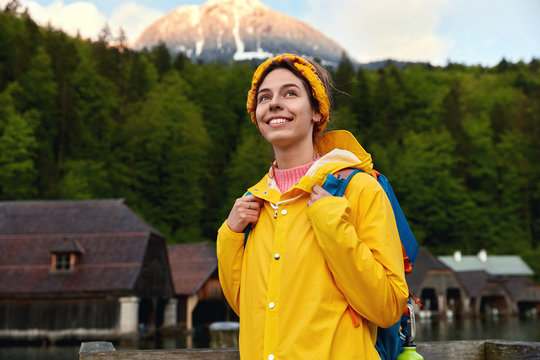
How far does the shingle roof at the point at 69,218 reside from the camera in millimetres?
30922

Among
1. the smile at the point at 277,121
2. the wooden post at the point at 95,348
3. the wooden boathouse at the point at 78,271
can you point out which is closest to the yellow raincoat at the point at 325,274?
the smile at the point at 277,121

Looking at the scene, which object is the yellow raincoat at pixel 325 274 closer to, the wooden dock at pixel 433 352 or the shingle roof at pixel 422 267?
the wooden dock at pixel 433 352

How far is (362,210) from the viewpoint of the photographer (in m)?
2.34

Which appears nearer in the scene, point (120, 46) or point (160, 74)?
point (120, 46)

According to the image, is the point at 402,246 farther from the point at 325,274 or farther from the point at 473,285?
the point at 473,285

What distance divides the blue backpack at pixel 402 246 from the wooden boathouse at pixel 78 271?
85.4 feet

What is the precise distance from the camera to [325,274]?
90.7 inches

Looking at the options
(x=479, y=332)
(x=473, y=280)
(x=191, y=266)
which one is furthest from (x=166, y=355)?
(x=473, y=280)

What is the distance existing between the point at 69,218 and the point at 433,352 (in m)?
31.1

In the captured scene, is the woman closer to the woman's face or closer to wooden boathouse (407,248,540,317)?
the woman's face

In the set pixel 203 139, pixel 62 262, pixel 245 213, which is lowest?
pixel 62 262

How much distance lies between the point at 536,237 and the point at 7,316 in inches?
2783

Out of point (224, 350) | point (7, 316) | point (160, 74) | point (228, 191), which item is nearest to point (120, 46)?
point (160, 74)

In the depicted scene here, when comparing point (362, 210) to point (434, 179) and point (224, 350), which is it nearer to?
point (224, 350)
